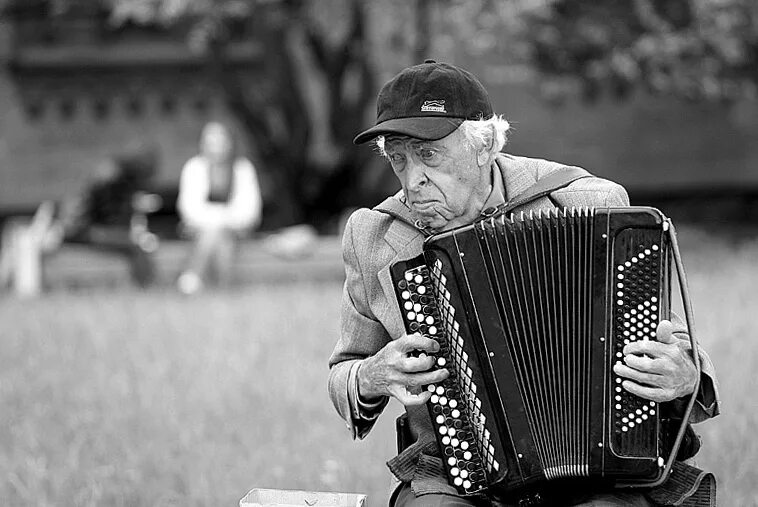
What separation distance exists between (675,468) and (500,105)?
12.2 metres

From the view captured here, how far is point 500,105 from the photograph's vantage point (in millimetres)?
15086

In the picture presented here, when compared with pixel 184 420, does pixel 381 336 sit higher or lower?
higher

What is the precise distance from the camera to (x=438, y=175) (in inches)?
128

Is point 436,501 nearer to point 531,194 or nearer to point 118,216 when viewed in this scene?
point 531,194

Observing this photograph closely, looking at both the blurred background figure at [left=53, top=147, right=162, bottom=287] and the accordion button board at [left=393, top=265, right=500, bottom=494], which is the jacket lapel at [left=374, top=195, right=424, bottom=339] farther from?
the blurred background figure at [left=53, top=147, right=162, bottom=287]

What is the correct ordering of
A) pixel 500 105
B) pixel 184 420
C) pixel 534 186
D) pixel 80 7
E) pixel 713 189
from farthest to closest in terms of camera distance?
pixel 713 189
pixel 500 105
pixel 80 7
pixel 184 420
pixel 534 186

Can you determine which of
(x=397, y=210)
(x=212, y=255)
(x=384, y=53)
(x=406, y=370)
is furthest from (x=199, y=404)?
(x=384, y=53)

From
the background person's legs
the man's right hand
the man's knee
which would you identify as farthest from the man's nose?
the background person's legs

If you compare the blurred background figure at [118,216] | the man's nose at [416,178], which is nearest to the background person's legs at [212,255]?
the blurred background figure at [118,216]

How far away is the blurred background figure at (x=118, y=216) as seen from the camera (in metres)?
10.7

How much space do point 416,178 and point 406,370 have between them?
1.80 feet

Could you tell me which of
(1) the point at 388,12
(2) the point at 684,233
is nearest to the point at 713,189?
(2) the point at 684,233

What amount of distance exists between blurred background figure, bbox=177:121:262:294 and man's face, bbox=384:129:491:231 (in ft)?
→ 24.2

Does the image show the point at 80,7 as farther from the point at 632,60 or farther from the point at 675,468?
the point at 675,468
